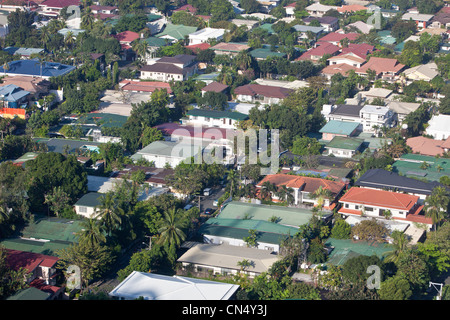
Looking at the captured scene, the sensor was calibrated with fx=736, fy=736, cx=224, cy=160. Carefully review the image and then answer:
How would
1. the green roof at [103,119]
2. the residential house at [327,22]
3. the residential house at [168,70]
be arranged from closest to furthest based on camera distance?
the green roof at [103,119] < the residential house at [168,70] < the residential house at [327,22]

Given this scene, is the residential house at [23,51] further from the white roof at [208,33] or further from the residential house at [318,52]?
the residential house at [318,52]

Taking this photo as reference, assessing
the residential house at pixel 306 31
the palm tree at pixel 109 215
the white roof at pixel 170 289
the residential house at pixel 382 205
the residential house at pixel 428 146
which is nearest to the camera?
the white roof at pixel 170 289

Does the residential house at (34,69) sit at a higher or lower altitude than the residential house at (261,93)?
higher

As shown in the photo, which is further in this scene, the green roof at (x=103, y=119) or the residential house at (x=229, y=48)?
the residential house at (x=229, y=48)

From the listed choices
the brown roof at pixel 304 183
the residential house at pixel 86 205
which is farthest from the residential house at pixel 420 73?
the residential house at pixel 86 205

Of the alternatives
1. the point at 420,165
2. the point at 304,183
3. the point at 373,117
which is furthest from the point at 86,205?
the point at 373,117

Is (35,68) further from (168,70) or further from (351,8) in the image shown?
(351,8)

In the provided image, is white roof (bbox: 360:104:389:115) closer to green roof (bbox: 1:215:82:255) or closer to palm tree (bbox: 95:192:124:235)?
palm tree (bbox: 95:192:124:235)
